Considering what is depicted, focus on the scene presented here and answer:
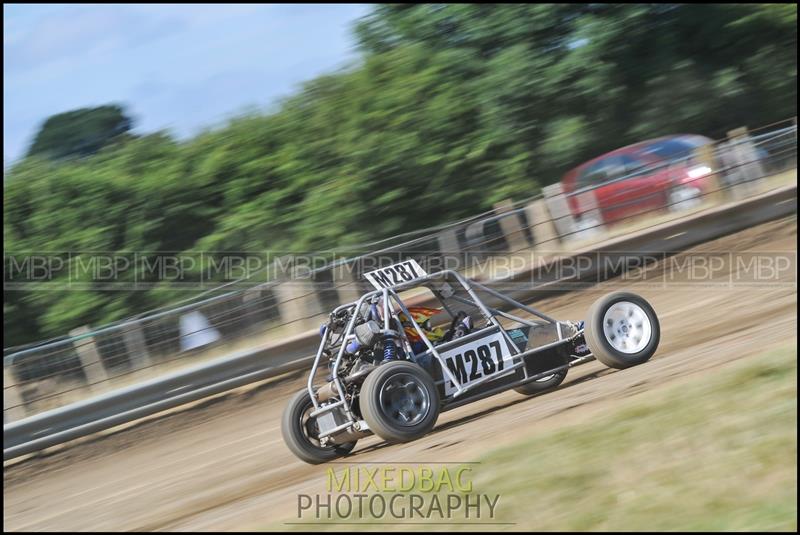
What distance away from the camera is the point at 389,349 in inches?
309

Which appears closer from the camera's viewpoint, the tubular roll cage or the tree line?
the tubular roll cage

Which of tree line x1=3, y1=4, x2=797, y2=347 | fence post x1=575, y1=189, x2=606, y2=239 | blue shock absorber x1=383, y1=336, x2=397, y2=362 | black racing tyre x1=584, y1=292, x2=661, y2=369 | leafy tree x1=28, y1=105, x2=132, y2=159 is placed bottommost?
black racing tyre x1=584, y1=292, x2=661, y2=369

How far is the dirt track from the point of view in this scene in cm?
729

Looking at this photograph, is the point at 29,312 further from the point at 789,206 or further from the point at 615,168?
the point at 789,206

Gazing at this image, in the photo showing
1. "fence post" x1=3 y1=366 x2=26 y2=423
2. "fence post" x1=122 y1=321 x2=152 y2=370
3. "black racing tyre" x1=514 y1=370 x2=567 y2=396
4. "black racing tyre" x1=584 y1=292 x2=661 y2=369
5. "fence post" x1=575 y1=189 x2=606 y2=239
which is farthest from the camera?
"fence post" x1=575 y1=189 x2=606 y2=239

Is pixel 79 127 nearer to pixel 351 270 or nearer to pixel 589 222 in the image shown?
pixel 351 270

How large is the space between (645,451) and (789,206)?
9587 millimetres

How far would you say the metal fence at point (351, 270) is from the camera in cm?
1190

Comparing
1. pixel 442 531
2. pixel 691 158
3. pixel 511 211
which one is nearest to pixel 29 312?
pixel 511 211

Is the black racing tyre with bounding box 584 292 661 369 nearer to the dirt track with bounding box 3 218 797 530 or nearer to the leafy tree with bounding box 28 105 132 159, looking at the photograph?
the dirt track with bounding box 3 218 797 530

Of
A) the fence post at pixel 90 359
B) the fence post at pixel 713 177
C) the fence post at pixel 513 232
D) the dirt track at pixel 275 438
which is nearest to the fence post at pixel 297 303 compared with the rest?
the dirt track at pixel 275 438

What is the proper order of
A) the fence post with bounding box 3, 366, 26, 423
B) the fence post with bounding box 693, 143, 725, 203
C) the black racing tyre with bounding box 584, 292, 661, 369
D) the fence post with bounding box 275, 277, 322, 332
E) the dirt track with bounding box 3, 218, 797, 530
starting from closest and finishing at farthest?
the dirt track with bounding box 3, 218, 797, 530 < the black racing tyre with bounding box 584, 292, 661, 369 < the fence post with bounding box 3, 366, 26, 423 < the fence post with bounding box 275, 277, 322, 332 < the fence post with bounding box 693, 143, 725, 203

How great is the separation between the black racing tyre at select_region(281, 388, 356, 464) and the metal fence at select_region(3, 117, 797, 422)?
4258 mm

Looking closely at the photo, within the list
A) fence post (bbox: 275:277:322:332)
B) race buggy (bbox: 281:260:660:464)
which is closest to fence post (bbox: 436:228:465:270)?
fence post (bbox: 275:277:322:332)
